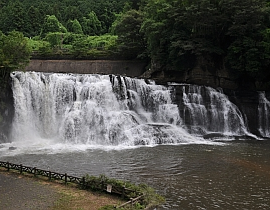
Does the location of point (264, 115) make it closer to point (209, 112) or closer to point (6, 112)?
point (209, 112)

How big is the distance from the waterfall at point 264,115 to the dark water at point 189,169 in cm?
604

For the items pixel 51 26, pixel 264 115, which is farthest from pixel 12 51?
pixel 51 26

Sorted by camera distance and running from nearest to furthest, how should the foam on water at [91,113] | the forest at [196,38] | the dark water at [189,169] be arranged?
the dark water at [189,169] → the foam on water at [91,113] → the forest at [196,38]

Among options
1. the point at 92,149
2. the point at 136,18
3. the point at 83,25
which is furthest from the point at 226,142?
Answer: the point at 83,25

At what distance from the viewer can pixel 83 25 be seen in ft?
249

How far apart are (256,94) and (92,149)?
18.9m

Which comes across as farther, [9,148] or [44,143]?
[44,143]

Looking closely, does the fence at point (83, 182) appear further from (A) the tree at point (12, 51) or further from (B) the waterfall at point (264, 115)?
(B) the waterfall at point (264, 115)

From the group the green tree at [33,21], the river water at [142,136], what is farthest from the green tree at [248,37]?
the green tree at [33,21]

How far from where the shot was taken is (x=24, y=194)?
15891mm

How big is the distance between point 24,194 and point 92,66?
31956 mm

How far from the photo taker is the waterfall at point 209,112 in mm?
34250

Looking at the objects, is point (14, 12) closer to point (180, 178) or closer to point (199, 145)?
point (199, 145)

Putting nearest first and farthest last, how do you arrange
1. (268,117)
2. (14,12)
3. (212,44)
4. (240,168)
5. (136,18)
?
(240,168), (268,117), (212,44), (136,18), (14,12)
